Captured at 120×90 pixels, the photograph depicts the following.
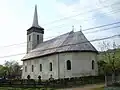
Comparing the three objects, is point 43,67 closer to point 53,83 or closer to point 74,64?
point 74,64

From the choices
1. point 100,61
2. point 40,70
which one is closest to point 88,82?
point 100,61

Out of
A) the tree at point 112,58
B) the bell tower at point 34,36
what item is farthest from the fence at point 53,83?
the bell tower at point 34,36

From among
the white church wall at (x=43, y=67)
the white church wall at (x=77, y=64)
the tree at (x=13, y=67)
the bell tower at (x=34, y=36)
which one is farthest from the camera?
the tree at (x=13, y=67)

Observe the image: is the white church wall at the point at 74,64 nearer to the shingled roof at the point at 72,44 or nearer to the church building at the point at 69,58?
the church building at the point at 69,58

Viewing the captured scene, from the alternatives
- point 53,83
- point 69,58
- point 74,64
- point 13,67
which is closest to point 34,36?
point 69,58

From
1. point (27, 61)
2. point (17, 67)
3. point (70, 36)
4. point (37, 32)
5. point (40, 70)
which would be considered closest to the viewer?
point (70, 36)

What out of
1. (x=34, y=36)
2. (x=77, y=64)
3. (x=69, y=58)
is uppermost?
(x=34, y=36)

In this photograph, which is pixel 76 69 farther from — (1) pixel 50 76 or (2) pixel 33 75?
(2) pixel 33 75

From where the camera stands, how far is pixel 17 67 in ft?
289

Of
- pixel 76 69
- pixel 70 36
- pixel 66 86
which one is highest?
pixel 70 36

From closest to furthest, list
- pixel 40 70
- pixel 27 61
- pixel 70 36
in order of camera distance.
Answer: pixel 70 36
pixel 40 70
pixel 27 61

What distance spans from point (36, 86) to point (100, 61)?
19877mm

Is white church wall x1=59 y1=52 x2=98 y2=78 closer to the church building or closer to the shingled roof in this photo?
the church building

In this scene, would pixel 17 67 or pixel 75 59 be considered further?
pixel 17 67
